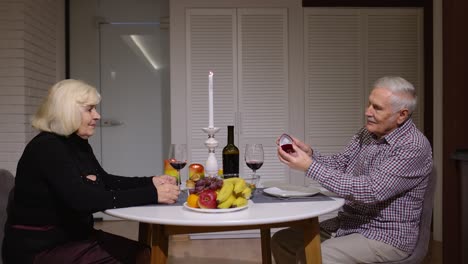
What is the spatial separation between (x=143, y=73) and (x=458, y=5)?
3.00m

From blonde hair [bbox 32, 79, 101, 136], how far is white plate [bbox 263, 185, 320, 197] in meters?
0.83

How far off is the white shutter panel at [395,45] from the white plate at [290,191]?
240 centimetres

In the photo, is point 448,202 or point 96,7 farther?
point 96,7

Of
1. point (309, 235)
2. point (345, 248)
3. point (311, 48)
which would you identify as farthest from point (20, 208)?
point (311, 48)

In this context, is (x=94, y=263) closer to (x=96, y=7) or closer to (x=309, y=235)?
(x=309, y=235)

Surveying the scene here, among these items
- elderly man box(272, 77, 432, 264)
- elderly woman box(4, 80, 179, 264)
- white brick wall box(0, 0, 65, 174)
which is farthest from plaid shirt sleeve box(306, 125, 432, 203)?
white brick wall box(0, 0, 65, 174)

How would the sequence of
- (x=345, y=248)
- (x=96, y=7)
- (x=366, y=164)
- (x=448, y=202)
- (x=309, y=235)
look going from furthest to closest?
(x=96, y=7)
(x=448, y=202)
(x=366, y=164)
(x=345, y=248)
(x=309, y=235)

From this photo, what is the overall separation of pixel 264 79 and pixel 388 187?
2.42 m

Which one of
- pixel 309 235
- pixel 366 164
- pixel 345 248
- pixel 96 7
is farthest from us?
pixel 96 7

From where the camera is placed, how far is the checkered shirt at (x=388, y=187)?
1.78 metres

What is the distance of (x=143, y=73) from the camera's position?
4762mm

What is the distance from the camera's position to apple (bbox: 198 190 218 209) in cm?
162

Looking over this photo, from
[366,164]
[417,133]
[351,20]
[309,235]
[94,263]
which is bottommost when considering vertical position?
[94,263]

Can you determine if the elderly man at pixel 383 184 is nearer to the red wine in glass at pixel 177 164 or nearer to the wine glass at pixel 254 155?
the wine glass at pixel 254 155
